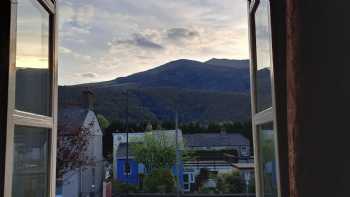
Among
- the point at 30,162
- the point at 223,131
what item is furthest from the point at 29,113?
the point at 223,131

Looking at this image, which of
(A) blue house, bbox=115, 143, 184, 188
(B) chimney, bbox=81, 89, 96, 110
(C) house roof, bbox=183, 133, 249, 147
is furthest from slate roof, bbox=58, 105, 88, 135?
(C) house roof, bbox=183, 133, 249, 147

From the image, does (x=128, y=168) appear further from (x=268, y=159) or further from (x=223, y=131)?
(x=268, y=159)

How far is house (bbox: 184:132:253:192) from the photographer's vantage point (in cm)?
1036

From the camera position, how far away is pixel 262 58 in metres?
1.32

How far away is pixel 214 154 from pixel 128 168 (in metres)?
2.62

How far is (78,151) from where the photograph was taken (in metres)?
7.12

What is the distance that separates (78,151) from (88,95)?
3.71 meters

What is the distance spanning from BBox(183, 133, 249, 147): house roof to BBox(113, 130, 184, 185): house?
19.7 inches

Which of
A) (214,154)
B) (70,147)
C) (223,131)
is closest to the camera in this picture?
(70,147)

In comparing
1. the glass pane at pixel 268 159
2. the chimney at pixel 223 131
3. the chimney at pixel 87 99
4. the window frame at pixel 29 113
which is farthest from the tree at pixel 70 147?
the glass pane at pixel 268 159

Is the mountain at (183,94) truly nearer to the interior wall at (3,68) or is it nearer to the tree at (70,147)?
the tree at (70,147)

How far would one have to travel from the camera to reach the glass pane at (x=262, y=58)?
117cm

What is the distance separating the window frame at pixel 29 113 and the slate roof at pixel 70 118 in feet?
18.4

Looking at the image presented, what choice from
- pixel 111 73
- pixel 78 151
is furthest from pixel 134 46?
pixel 78 151
